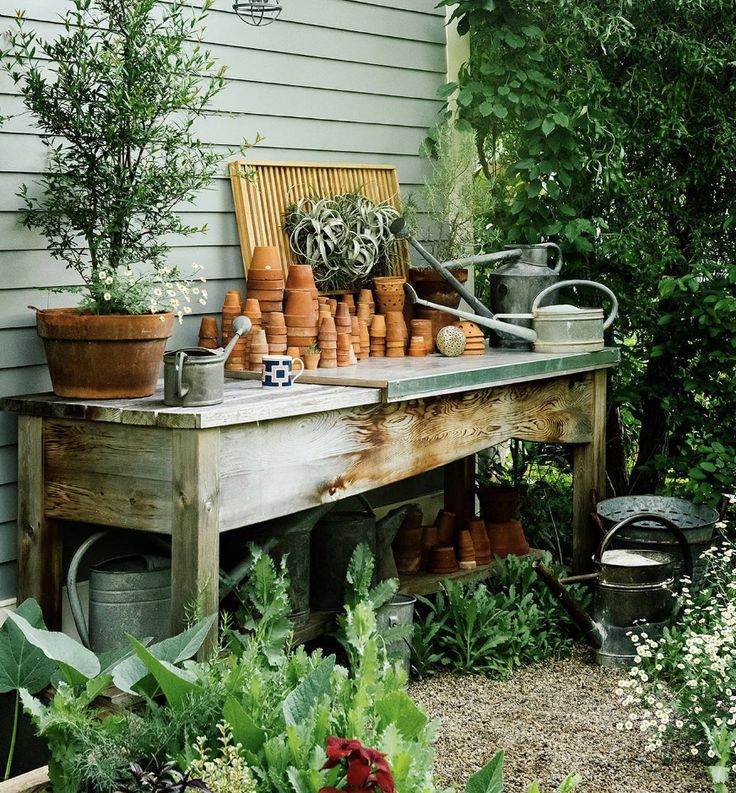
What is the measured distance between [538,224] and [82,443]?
8.64 ft

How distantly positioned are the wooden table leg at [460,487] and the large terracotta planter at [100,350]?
2.31 meters

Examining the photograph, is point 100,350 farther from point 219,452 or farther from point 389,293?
point 389,293

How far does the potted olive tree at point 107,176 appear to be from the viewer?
3125 millimetres

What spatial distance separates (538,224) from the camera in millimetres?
5020

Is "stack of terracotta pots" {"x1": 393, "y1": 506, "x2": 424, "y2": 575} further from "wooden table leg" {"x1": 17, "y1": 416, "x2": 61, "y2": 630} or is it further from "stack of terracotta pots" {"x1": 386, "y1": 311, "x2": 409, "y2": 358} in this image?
"wooden table leg" {"x1": 17, "y1": 416, "x2": 61, "y2": 630}

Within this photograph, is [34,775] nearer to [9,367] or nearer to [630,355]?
[9,367]

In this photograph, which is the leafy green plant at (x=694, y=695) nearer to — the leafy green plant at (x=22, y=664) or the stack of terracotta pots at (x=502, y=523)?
the stack of terracotta pots at (x=502, y=523)

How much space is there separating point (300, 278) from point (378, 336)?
500 mm

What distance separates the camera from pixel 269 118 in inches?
A: 167

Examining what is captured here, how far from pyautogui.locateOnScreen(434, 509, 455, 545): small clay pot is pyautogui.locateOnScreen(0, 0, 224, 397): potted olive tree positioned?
1.80m

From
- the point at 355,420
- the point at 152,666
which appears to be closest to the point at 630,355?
the point at 355,420

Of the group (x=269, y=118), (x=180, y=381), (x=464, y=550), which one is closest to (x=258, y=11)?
(x=269, y=118)

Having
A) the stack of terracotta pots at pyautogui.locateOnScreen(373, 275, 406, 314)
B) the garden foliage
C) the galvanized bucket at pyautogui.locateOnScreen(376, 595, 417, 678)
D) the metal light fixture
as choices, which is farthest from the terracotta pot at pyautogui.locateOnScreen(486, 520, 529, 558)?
the metal light fixture

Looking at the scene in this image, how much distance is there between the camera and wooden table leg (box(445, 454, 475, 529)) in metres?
5.23
